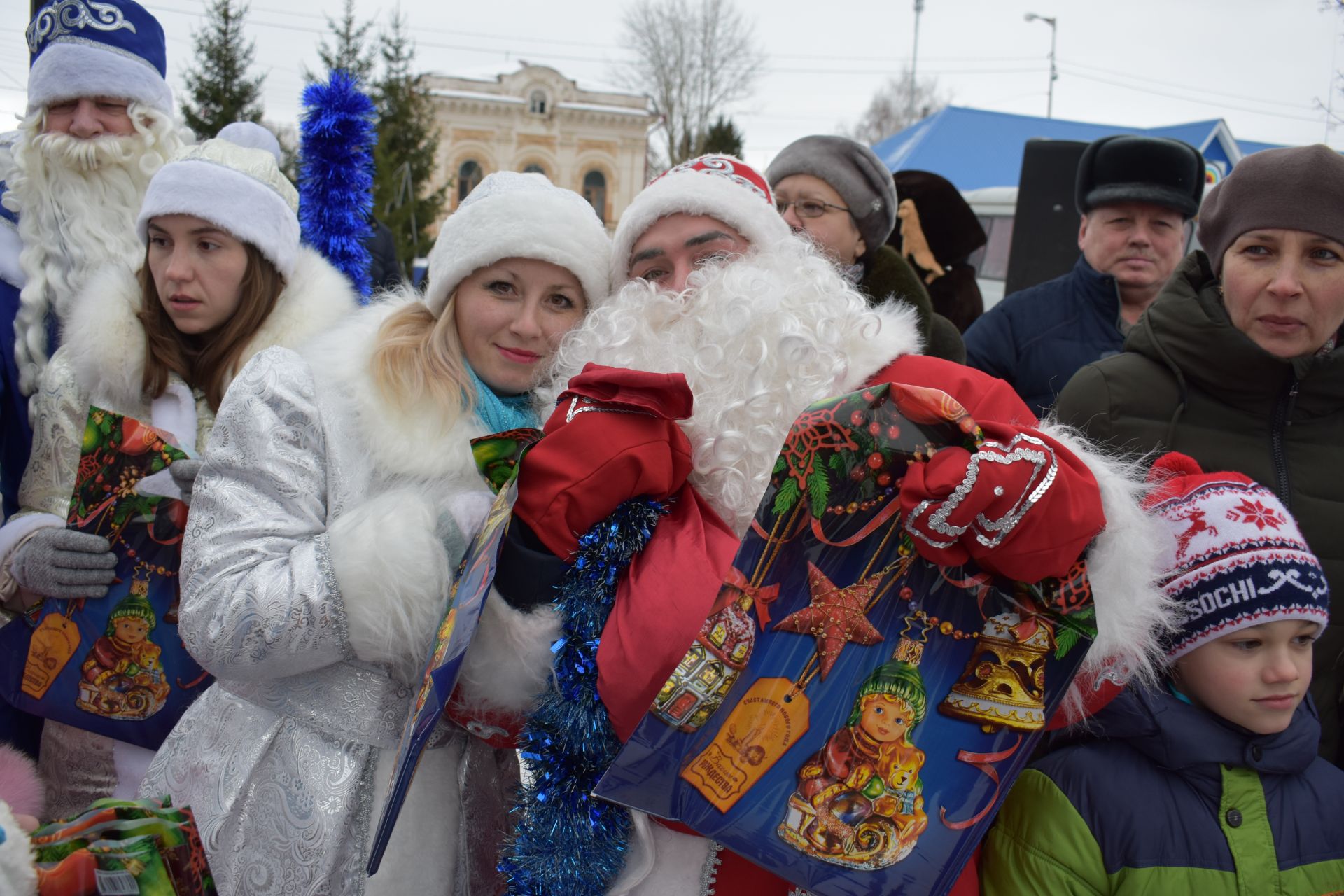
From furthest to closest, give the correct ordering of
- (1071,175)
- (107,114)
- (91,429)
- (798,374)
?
1. (1071,175)
2. (107,114)
3. (91,429)
4. (798,374)

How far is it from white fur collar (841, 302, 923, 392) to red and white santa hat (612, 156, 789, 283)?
38cm

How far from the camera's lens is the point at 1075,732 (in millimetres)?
1771

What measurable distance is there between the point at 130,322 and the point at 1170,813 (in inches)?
101

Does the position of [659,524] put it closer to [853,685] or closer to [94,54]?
[853,685]

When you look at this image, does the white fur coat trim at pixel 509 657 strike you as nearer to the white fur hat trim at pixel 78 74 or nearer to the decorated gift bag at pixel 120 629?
the decorated gift bag at pixel 120 629

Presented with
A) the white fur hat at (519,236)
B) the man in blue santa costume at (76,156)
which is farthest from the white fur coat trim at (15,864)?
the man in blue santa costume at (76,156)

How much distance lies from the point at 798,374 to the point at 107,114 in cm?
259

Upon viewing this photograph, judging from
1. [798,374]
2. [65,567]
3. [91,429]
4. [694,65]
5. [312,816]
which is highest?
[694,65]

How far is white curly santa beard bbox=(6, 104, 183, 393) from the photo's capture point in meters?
2.79

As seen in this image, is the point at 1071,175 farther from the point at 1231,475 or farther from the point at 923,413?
the point at 923,413

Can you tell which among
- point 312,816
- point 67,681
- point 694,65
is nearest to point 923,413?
point 312,816

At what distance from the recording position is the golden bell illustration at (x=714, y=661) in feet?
4.60

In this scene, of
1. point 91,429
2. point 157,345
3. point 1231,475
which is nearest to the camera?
point 1231,475

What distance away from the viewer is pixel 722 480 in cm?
167
